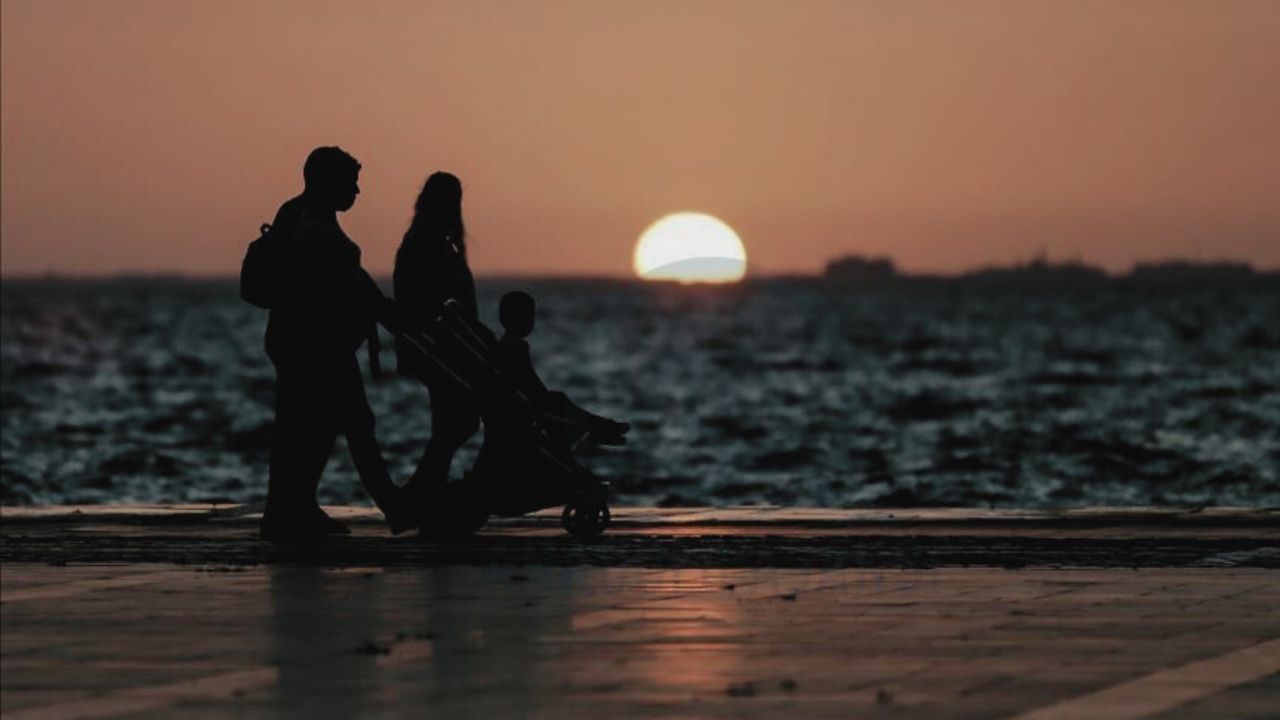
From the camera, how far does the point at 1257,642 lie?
9.70 metres

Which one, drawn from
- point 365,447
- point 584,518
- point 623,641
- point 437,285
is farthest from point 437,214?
point 623,641

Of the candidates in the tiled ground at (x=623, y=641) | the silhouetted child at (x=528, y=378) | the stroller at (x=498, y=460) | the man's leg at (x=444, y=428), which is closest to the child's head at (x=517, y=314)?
the silhouetted child at (x=528, y=378)

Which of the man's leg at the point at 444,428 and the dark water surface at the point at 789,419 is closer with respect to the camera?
the man's leg at the point at 444,428

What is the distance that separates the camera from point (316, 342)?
14.4 metres

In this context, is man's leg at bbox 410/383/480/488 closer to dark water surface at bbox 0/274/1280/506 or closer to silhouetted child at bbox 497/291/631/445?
silhouetted child at bbox 497/291/631/445

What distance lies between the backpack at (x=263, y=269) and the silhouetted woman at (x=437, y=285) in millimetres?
656

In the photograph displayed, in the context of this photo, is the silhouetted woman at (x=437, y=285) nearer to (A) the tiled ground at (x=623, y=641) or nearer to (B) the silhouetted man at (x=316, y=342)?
(B) the silhouetted man at (x=316, y=342)

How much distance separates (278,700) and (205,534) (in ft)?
21.9

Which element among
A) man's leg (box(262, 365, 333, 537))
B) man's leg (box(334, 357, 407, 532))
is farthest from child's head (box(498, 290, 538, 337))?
man's leg (box(262, 365, 333, 537))

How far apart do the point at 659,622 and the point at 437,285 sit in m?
4.78

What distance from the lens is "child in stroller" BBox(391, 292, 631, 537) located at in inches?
572

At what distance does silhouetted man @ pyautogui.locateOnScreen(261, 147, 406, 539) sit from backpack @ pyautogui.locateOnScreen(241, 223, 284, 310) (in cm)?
2

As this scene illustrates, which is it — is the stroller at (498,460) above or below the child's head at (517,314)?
below

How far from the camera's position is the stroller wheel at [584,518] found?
1456 cm
